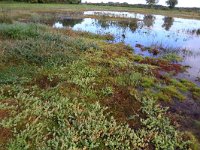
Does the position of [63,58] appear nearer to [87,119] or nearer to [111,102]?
[111,102]

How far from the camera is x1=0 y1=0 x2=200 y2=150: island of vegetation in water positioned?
8156 mm

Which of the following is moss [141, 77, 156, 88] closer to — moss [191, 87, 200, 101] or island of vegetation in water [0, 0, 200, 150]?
island of vegetation in water [0, 0, 200, 150]

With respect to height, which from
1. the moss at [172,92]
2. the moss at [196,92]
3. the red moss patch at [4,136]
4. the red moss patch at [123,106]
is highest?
the red moss patch at [4,136]

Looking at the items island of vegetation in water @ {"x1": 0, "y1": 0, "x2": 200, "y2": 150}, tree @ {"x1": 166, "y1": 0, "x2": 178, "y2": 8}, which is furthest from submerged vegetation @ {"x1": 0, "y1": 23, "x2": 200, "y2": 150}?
tree @ {"x1": 166, "y1": 0, "x2": 178, "y2": 8}

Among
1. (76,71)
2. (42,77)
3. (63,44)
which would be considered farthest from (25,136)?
(63,44)

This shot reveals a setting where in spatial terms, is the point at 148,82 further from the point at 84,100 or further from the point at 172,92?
the point at 84,100

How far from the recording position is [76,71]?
13078 mm

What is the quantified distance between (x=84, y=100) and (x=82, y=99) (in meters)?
0.11

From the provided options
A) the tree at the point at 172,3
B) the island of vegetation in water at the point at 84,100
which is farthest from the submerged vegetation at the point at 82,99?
the tree at the point at 172,3

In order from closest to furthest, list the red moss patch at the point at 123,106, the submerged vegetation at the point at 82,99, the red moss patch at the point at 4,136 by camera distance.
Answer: the red moss patch at the point at 4,136 → the submerged vegetation at the point at 82,99 → the red moss patch at the point at 123,106

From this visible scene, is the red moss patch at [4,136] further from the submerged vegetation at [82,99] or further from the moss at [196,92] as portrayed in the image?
the moss at [196,92]

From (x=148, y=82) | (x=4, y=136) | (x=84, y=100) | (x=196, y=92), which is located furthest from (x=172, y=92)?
(x=4, y=136)

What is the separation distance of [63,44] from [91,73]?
4.53m

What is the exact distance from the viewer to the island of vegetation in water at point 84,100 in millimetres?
8156
